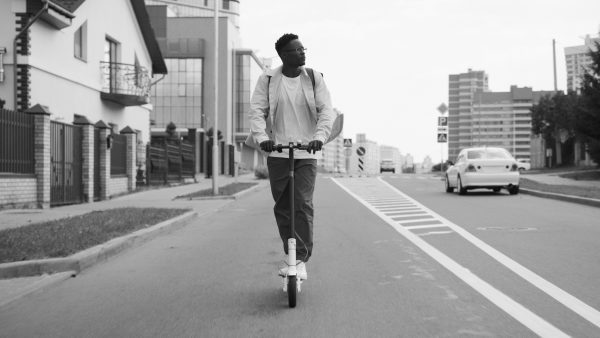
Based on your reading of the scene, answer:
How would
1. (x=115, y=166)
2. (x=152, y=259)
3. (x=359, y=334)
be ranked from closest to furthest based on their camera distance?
(x=359, y=334), (x=152, y=259), (x=115, y=166)

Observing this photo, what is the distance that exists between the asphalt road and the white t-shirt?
4.27 ft

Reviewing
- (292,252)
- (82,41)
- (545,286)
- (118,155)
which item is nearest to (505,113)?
(82,41)

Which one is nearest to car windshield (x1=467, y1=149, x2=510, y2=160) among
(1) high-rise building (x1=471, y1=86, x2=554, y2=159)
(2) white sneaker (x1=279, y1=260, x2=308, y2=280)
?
(2) white sneaker (x1=279, y1=260, x2=308, y2=280)

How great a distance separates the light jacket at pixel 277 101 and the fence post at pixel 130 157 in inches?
640

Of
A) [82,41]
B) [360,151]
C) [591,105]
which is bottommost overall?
[360,151]

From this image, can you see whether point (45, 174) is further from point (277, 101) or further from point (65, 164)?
point (277, 101)

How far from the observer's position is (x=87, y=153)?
16734 millimetres

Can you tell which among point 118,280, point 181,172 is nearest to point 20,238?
point 118,280

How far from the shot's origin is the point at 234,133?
242 ft

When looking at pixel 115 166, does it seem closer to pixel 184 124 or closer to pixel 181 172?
pixel 181 172

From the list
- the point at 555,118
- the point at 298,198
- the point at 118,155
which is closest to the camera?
the point at 298,198

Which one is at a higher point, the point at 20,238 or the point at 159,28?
the point at 159,28

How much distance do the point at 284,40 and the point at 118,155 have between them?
630 inches

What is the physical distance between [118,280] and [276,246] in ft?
8.50
